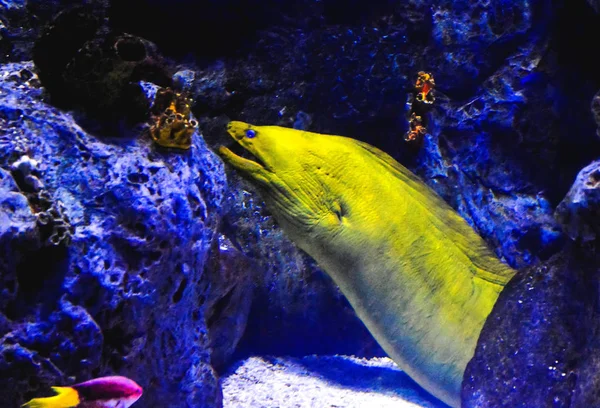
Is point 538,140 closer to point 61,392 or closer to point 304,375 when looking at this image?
point 304,375

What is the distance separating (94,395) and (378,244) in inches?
80.2

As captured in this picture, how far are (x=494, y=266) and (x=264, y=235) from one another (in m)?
1.88

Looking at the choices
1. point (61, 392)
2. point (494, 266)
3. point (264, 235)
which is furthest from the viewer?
point (264, 235)

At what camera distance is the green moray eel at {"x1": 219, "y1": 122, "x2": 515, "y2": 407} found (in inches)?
116

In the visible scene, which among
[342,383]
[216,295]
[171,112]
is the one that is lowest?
[342,383]

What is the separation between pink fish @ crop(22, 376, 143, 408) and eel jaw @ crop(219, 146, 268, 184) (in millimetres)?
1593

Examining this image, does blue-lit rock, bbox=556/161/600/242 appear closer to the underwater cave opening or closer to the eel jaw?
the eel jaw

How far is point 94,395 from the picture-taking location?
1.52 m

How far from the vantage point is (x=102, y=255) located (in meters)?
1.96

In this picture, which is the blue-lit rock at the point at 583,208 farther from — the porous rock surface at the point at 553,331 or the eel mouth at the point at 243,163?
the eel mouth at the point at 243,163

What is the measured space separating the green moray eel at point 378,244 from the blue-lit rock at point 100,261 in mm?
565

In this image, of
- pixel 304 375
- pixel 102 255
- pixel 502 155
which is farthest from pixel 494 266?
pixel 102 255

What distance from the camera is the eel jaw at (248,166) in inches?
114

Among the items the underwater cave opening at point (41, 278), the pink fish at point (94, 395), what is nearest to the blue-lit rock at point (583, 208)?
the pink fish at point (94, 395)
